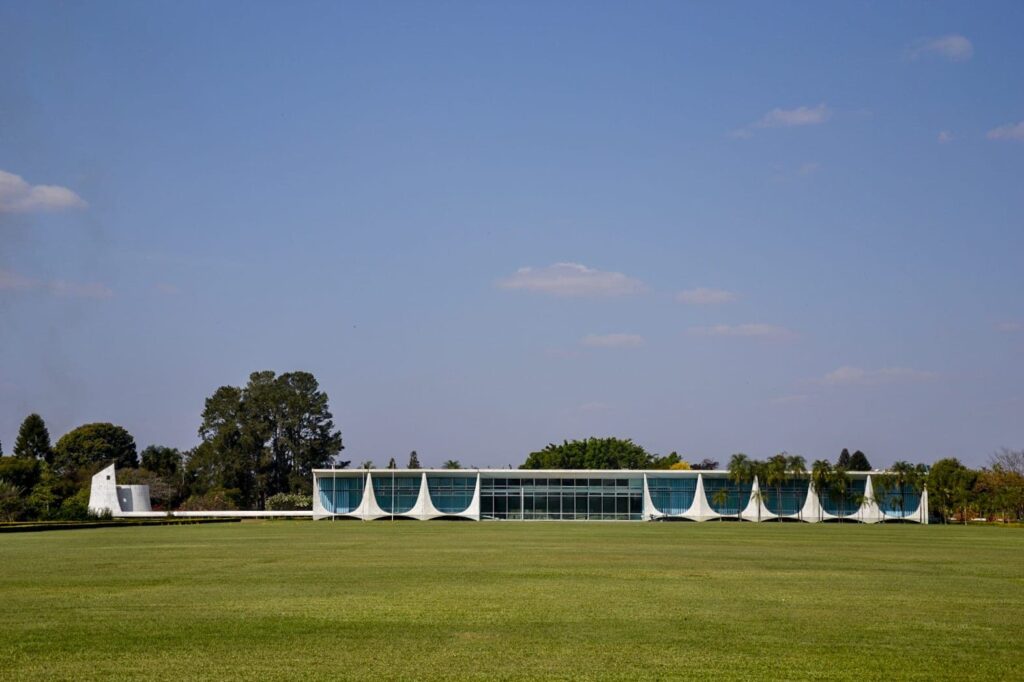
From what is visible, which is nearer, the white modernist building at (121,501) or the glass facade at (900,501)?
the white modernist building at (121,501)

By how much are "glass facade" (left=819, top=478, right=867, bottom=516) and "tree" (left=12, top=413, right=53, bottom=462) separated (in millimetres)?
96460

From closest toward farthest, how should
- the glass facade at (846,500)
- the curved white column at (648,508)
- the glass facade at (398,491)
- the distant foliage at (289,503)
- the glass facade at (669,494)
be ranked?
the glass facade at (846,500) < the curved white column at (648,508) < the glass facade at (669,494) < the glass facade at (398,491) < the distant foliage at (289,503)

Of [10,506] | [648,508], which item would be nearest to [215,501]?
[10,506]

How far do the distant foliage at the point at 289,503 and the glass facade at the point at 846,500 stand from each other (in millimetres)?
49734

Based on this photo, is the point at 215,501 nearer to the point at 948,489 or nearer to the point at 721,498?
the point at 721,498

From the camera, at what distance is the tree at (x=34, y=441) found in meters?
142

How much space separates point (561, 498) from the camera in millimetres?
95750

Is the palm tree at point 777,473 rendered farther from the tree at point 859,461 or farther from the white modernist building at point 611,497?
the tree at point 859,461

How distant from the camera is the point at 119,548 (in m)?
41.0

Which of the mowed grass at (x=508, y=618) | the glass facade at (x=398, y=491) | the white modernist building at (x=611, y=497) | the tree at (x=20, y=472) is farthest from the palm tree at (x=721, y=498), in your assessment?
the tree at (x=20, y=472)

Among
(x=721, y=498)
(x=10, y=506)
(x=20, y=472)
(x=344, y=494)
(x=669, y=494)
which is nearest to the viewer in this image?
(x=10, y=506)

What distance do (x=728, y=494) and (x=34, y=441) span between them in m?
91.9

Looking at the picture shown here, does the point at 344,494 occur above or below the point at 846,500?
above

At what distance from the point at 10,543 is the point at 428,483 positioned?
52.3m
